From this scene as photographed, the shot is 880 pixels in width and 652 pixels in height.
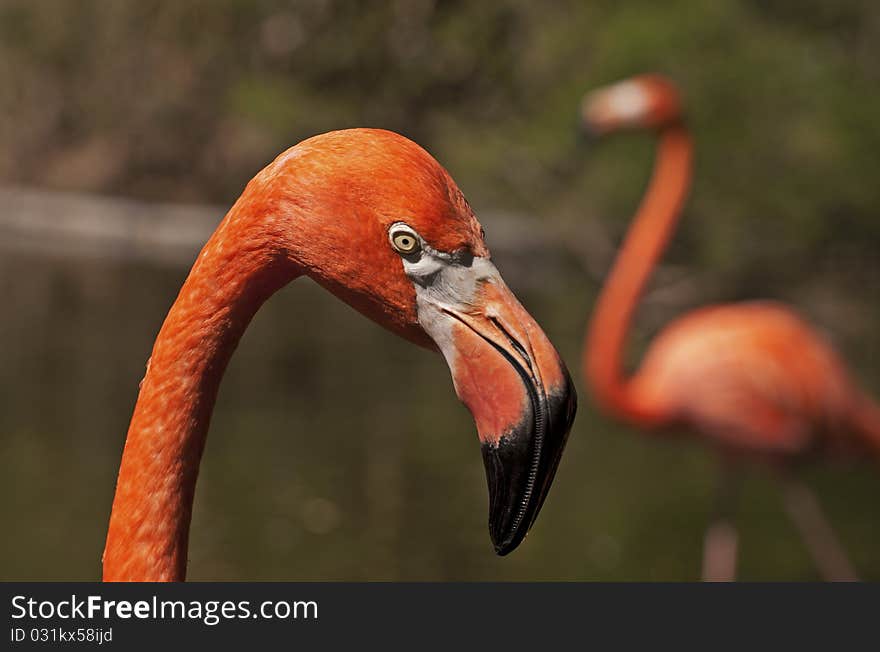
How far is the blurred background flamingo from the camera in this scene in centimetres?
423

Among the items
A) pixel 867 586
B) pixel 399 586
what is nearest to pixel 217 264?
pixel 399 586

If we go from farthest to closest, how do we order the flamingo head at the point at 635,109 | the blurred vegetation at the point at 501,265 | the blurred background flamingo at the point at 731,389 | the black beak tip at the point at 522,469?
→ the blurred vegetation at the point at 501,265 → the flamingo head at the point at 635,109 → the blurred background flamingo at the point at 731,389 → the black beak tip at the point at 522,469

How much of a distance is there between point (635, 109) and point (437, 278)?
3.90 metres

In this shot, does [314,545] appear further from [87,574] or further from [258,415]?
[258,415]

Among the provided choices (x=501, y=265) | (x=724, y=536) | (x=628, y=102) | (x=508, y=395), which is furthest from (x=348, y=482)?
(x=501, y=265)

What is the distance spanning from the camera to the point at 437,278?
3.79 ft

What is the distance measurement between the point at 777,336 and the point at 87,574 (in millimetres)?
2669

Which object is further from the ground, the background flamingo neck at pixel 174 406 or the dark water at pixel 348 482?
the dark water at pixel 348 482

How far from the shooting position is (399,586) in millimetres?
1548

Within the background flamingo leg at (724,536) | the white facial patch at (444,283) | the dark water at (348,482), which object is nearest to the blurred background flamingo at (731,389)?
the background flamingo leg at (724,536)

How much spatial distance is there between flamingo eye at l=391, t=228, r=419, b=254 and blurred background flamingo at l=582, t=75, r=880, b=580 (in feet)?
10.3

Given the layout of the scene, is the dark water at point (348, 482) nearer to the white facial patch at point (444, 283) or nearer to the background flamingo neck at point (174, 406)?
the background flamingo neck at point (174, 406)

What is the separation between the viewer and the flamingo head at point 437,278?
44.0 inches

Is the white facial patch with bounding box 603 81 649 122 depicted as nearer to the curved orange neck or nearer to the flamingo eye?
the curved orange neck
